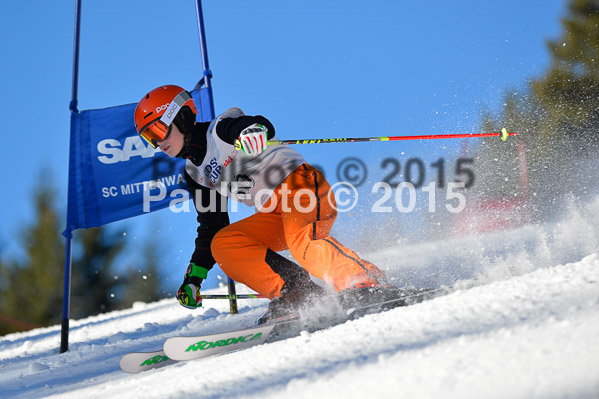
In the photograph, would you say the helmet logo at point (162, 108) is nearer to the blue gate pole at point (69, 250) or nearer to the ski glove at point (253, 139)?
the ski glove at point (253, 139)

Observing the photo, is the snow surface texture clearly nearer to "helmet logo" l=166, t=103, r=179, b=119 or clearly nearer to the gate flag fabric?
"helmet logo" l=166, t=103, r=179, b=119

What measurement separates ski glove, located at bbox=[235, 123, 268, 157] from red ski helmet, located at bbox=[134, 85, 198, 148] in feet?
2.09

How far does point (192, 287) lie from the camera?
3.16 m

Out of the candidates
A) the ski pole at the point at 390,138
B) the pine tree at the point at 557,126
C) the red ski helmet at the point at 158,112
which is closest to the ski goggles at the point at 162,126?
the red ski helmet at the point at 158,112

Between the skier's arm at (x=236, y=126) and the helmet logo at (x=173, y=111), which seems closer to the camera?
the skier's arm at (x=236, y=126)

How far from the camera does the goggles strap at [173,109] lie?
309cm

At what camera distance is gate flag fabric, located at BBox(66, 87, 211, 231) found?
4.28m

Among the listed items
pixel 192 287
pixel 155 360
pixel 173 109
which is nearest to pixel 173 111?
pixel 173 109

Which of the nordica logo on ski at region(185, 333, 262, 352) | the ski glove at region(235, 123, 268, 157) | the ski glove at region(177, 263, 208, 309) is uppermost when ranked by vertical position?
the ski glove at region(235, 123, 268, 157)

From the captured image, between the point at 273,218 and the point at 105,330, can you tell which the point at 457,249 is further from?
the point at 105,330

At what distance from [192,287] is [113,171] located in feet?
5.68

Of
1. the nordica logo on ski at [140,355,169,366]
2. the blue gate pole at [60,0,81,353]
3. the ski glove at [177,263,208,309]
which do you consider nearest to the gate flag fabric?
the blue gate pole at [60,0,81,353]

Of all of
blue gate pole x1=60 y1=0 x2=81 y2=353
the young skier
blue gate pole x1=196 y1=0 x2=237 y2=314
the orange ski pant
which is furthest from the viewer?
blue gate pole x1=196 y1=0 x2=237 y2=314

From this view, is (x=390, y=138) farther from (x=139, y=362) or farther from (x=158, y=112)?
(x=139, y=362)
